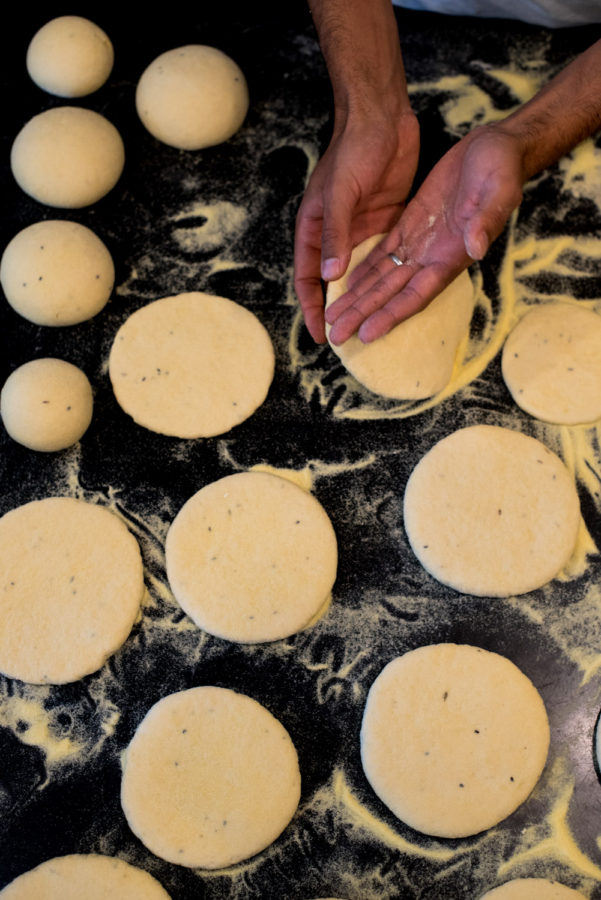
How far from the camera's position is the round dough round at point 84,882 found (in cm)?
159

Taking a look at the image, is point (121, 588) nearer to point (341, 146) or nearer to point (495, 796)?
point (495, 796)

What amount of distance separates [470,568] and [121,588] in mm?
787

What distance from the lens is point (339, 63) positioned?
1870 millimetres

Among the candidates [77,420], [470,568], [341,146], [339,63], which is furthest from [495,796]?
[339,63]

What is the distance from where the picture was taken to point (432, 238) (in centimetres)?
180

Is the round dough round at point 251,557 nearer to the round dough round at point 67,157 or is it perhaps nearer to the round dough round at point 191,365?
the round dough round at point 191,365

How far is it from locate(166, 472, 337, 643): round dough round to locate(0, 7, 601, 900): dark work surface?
0.05 metres

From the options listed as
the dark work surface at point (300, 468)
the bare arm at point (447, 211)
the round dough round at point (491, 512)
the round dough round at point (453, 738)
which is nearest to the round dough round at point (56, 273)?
the dark work surface at point (300, 468)

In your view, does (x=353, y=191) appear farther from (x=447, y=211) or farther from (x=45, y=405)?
(x=45, y=405)

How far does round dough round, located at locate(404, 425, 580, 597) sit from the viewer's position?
1.76 m

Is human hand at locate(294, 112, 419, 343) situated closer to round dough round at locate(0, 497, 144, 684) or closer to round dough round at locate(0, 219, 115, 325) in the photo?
round dough round at locate(0, 219, 115, 325)

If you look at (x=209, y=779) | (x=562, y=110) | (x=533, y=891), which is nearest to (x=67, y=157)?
(x=562, y=110)

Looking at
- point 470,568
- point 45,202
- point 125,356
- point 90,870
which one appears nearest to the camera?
point 90,870

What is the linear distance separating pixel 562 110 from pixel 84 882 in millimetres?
1946
